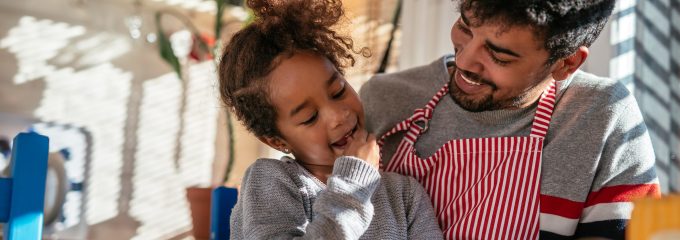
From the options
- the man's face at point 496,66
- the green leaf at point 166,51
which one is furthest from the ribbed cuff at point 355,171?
the green leaf at point 166,51

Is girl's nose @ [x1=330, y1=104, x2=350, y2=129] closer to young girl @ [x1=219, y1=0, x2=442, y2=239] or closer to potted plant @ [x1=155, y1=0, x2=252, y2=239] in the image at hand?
young girl @ [x1=219, y1=0, x2=442, y2=239]

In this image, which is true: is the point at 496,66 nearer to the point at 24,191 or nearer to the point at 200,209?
the point at 24,191

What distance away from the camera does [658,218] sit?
0.60 m

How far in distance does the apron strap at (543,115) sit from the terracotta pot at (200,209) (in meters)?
0.93

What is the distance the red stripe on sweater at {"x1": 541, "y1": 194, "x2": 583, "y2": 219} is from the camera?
126cm

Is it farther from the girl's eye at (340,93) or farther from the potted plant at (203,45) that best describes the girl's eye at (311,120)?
the potted plant at (203,45)

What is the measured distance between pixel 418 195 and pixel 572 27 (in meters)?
0.35

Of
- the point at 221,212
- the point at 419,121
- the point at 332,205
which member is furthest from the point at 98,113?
the point at 332,205

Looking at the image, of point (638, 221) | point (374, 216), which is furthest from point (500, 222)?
point (638, 221)

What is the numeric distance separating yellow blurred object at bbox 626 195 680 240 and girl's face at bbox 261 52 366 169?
69 centimetres

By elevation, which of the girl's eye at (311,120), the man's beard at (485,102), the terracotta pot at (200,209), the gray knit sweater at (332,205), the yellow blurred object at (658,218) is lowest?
the terracotta pot at (200,209)

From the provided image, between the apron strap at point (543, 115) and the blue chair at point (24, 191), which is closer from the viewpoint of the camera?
the blue chair at point (24, 191)

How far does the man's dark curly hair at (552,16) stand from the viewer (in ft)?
3.89

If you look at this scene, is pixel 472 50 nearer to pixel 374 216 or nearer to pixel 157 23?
pixel 374 216
